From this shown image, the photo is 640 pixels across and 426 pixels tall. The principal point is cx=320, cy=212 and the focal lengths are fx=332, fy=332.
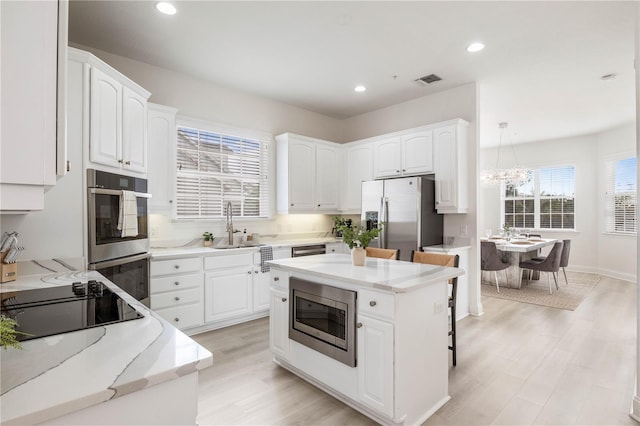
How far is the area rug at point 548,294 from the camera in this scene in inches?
197

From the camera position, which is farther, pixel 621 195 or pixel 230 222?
pixel 621 195

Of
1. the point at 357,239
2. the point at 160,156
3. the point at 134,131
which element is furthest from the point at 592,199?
the point at 134,131

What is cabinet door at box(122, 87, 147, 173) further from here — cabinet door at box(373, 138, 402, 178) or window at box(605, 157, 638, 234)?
window at box(605, 157, 638, 234)

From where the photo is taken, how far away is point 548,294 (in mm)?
5488

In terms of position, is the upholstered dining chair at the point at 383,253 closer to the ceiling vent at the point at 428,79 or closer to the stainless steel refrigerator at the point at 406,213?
the stainless steel refrigerator at the point at 406,213

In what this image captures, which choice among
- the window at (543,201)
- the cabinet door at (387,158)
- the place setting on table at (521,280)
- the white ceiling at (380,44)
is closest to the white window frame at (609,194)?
the window at (543,201)

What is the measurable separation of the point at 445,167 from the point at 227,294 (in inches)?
125

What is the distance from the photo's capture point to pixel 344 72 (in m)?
4.10

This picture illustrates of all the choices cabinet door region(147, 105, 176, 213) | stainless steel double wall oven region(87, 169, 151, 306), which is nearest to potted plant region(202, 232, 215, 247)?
cabinet door region(147, 105, 176, 213)

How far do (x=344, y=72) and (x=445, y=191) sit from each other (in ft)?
6.56

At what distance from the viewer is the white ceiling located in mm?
2822

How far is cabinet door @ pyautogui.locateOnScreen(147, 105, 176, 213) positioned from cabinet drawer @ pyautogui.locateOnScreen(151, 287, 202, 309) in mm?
954

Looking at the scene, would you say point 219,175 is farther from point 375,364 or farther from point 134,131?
point 375,364

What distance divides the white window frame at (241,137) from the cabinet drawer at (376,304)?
276 centimetres
